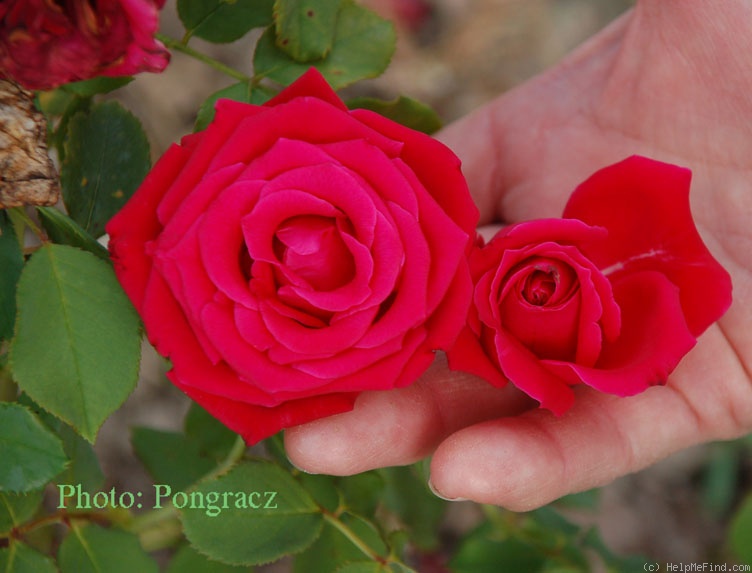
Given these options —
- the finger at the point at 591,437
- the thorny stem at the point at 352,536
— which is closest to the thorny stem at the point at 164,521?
the thorny stem at the point at 352,536

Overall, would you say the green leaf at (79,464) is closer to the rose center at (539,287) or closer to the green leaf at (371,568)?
the green leaf at (371,568)

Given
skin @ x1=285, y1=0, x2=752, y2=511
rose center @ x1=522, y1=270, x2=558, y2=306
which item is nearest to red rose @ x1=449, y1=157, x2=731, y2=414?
rose center @ x1=522, y1=270, x2=558, y2=306

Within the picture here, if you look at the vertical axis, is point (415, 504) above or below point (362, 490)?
below

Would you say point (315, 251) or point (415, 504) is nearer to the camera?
point (315, 251)

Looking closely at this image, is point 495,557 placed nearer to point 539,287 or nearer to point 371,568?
point 371,568

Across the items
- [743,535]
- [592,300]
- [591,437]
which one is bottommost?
[743,535]

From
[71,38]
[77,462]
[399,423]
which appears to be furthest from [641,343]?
[77,462]

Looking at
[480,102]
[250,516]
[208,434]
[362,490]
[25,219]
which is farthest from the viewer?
[480,102]
